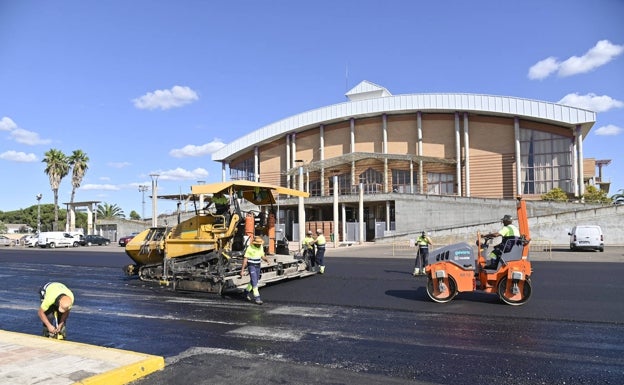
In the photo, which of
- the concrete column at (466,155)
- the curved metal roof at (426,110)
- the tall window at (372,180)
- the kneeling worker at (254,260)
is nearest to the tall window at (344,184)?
the tall window at (372,180)

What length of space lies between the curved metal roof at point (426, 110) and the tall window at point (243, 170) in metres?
2.05

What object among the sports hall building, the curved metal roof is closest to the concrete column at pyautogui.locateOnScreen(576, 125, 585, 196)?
the sports hall building

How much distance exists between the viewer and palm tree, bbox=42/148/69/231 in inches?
2191

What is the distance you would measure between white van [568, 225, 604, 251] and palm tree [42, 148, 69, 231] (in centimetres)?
5363

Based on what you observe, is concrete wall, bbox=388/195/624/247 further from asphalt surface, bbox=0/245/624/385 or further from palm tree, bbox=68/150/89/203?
palm tree, bbox=68/150/89/203

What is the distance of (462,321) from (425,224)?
32.8 meters

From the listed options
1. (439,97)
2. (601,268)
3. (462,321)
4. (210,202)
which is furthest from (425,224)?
(462,321)

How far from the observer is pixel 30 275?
15.7m

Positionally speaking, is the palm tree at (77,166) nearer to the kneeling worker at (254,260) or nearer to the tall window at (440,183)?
the tall window at (440,183)

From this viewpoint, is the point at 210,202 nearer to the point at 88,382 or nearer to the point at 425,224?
the point at 88,382

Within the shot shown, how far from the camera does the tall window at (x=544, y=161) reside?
4322cm

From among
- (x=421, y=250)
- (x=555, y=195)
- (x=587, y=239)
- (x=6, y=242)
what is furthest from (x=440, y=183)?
(x=6, y=242)

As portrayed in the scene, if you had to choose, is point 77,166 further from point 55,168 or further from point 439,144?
point 439,144

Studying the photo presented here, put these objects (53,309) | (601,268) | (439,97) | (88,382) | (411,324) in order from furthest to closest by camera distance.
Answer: (439,97)
(601,268)
(411,324)
(53,309)
(88,382)
